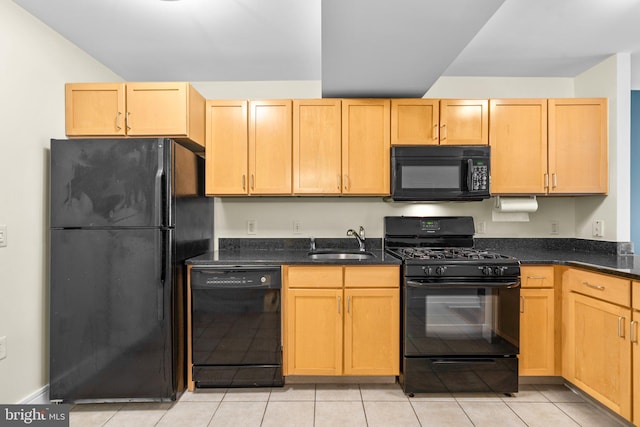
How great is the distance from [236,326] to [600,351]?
2302 mm

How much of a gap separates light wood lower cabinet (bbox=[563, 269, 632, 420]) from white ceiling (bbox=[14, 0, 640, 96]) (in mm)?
1636

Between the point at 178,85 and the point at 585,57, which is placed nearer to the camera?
the point at 178,85

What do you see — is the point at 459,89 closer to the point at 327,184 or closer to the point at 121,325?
the point at 327,184

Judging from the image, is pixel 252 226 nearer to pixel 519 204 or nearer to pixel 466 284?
pixel 466 284

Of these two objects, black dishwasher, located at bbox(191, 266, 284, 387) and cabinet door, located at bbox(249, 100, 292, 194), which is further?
cabinet door, located at bbox(249, 100, 292, 194)

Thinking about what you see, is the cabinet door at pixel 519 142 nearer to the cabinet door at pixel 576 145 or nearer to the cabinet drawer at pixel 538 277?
the cabinet door at pixel 576 145

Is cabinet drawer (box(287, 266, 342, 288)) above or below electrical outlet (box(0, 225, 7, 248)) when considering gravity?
below

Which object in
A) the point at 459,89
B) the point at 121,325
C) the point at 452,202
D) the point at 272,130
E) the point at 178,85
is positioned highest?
the point at 459,89

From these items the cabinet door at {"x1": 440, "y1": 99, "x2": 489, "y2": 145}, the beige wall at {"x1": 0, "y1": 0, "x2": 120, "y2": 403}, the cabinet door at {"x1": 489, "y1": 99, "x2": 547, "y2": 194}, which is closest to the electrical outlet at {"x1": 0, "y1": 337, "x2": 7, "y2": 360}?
the beige wall at {"x1": 0, "y1": 0, "x2": 120, "y2": 403}

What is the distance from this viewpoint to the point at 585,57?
2822 millimetres

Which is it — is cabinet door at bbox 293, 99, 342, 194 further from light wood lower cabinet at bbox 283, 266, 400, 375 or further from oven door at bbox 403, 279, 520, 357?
oven door at bbox 403, 279, 520, 357

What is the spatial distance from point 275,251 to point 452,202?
161cm

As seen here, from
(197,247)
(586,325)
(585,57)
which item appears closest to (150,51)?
(197,247)

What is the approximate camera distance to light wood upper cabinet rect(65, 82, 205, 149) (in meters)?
2.57
